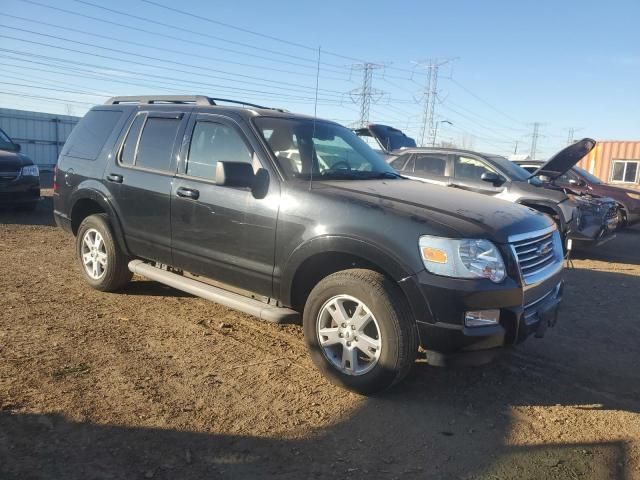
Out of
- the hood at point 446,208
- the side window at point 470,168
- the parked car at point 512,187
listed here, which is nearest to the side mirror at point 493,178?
the parked car at point 512,187

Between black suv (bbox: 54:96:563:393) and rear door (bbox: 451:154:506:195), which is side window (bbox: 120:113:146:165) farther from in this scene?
rear door (bbox: 451:154:506:195)

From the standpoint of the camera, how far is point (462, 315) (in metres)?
3.23

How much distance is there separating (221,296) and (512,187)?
6.36 m

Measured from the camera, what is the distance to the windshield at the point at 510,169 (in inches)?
362

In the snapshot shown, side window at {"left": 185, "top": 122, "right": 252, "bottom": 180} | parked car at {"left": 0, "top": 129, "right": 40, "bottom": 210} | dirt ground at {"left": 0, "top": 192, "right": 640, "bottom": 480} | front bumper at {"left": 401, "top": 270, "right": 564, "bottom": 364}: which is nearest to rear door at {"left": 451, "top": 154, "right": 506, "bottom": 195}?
dirt ground at {"left": 0, "top": 192, "right": 640, "bottom": 480}

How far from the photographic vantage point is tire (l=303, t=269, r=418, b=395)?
3.38 m

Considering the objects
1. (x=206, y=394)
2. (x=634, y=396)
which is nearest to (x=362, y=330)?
(x=206, y=394)

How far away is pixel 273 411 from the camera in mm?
3365

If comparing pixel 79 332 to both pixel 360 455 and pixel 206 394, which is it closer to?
pixel 206 394

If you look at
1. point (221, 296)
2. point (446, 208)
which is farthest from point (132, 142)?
point (446, 208)

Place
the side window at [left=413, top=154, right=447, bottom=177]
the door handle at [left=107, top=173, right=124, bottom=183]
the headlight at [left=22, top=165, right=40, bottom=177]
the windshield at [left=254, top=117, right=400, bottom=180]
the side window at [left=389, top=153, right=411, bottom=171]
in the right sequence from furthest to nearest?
the headlight at [left=22, top=165, right=40, bottom=177], the side window at [left=389, top=153, right=411, bottom=171], the side window at [left=413, top=154, right=447, bottom=177], the door handle at [left=107, top=173, right=124, bottom=183], the windshield at [left=254, top=117, right=400, bottom=180]

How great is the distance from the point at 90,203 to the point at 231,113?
2195 mm

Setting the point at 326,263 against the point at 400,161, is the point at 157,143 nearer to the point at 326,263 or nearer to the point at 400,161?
the point at 326,263

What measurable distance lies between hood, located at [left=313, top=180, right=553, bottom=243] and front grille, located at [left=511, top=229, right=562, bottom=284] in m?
0.07
